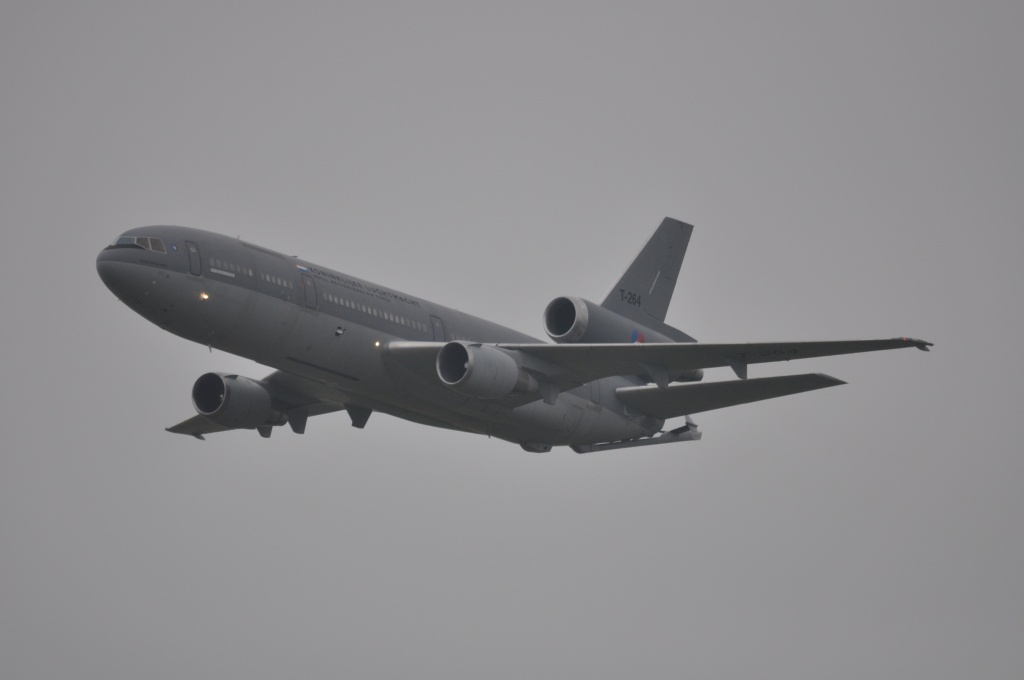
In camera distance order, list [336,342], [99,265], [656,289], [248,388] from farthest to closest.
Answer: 1. [656,289]
2. [248,388]
3. [336,342]
4. [99,265]

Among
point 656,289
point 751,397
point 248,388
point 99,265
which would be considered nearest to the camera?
point 99,265

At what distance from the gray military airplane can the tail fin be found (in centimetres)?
9

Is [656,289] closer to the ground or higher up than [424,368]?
higher up

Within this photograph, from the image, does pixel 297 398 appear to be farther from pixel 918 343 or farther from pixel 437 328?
pixel 918 343

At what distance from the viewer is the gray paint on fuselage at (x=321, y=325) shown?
4428 centimetres

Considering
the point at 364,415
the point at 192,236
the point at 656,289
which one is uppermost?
the point at 656,289

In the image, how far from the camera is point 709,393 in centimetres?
5131

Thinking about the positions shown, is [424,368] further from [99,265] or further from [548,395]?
[99,265]

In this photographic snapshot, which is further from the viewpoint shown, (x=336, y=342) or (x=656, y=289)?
(x=656, y=289)

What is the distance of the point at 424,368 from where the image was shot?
48.1 meters

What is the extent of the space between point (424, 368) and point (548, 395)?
15.2ft

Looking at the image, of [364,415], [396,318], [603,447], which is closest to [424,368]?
[396,318]

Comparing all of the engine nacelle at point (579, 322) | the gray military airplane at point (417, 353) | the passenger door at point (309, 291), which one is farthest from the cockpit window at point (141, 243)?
the engine nacelle at point (579, 322)

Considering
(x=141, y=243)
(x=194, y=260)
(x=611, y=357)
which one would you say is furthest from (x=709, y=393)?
(x=141, y=243)
